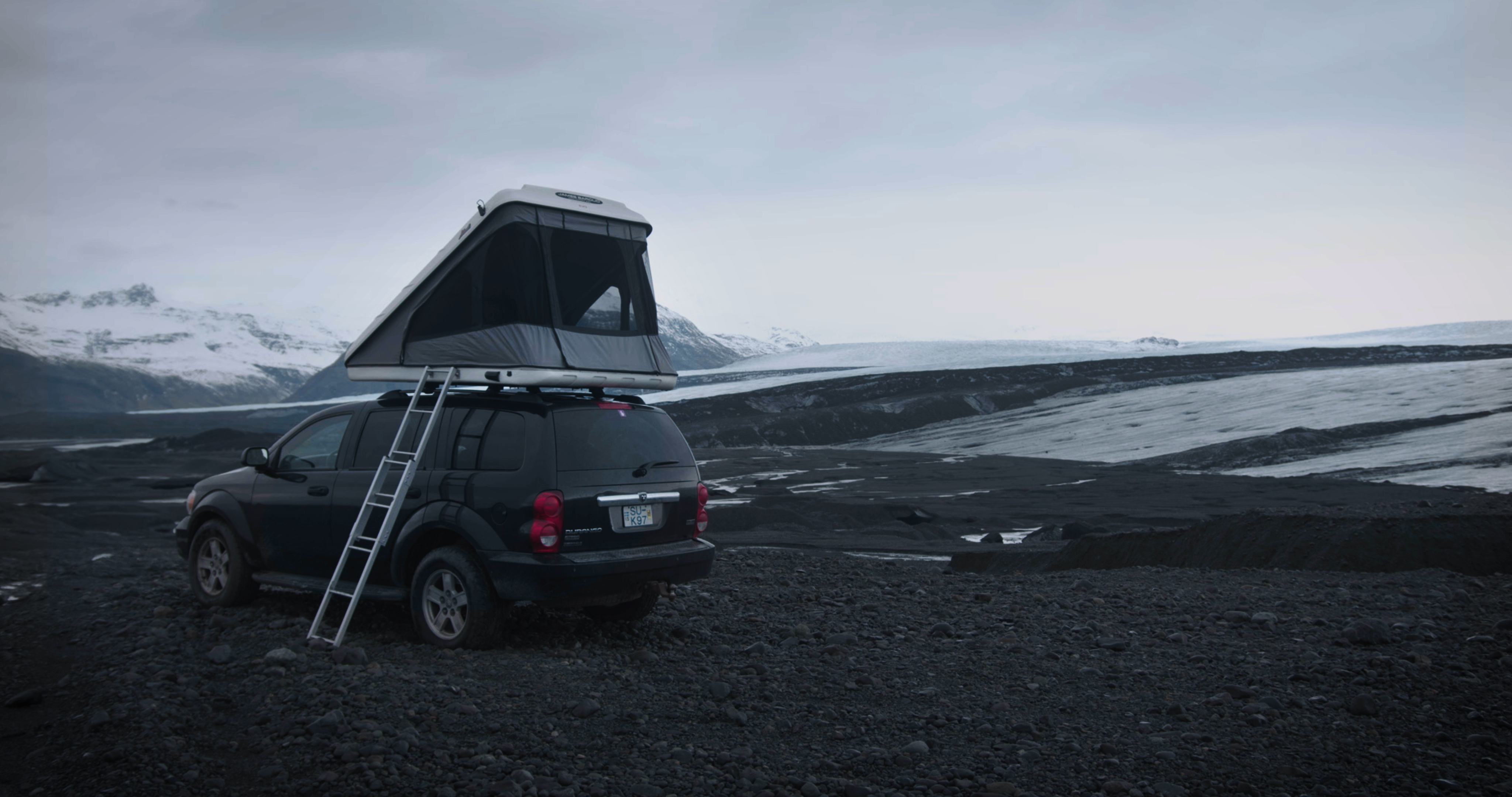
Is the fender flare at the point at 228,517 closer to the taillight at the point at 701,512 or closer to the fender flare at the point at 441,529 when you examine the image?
the fender flare at the point at 441,529

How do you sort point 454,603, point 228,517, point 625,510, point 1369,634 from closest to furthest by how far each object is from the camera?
point 1369,634 < point 454,603 < point 625,510 < point 228,517

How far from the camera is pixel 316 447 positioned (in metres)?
7.38

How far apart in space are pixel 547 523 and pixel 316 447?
8.21 feet

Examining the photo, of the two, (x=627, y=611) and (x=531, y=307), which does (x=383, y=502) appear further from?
(x=627, y=611)

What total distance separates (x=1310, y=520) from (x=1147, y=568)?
277 centimetres

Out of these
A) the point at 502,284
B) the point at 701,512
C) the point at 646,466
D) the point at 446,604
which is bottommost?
the point at 446,604

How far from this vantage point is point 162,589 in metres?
8.55

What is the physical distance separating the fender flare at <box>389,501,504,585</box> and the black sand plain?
54 centimetres

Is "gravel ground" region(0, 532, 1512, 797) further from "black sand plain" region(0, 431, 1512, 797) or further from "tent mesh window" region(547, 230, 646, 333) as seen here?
"tent mesh window" region(547, 230, 646, 333)

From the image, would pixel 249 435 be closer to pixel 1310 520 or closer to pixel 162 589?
pixel 162 589

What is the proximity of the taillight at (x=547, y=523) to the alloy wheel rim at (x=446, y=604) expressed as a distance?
58 centimetres

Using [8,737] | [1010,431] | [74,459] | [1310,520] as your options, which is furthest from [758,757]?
[1010,431]

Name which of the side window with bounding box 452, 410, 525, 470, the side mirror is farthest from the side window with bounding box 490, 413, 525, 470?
the side mirror

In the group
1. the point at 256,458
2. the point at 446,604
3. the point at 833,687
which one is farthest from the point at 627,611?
the point at 256,458
